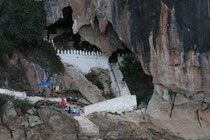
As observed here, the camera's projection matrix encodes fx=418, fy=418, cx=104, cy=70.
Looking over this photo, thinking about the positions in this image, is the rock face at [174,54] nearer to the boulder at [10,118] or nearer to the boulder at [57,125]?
the boulder at [57,125]

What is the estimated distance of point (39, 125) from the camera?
20875mm

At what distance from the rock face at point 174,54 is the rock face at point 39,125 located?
5.38m

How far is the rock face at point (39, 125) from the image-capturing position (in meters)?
20.3

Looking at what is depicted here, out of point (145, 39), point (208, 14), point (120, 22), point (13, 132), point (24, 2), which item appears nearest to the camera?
point (13, 132)

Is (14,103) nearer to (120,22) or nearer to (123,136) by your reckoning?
(123,136)

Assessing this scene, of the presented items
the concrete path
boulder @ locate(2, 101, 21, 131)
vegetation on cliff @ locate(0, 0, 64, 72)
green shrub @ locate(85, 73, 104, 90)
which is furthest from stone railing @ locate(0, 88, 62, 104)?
green shrub @ locate(85, 73, 104, 90)

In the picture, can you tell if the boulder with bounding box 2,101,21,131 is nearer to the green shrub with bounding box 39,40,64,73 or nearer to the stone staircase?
the green shrub with bounding box 39,40,64,73

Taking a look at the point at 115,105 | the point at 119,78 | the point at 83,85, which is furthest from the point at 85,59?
the point at 115,105

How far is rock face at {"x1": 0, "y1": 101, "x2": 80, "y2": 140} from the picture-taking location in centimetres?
2031

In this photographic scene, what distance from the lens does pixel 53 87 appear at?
25.9 meters


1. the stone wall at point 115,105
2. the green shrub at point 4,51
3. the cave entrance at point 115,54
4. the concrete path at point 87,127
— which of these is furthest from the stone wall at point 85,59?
the concrete path at point 87,127

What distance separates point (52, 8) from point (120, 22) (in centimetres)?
578

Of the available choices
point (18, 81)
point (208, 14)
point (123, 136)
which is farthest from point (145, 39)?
point (18, 81)

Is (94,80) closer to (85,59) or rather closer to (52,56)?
(85,59)
